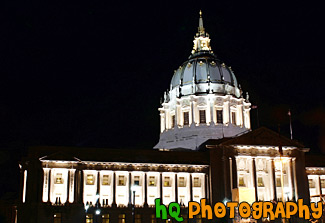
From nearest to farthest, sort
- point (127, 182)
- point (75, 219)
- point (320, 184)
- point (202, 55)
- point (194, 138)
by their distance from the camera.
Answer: point (75, 219) → point (127, 182) → point (320, 184) → point (194, 138) → point (202, 55)

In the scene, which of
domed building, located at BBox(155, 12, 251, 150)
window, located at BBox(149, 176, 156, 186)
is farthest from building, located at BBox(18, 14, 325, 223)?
domed building, located at BBox(155, 12, 251, 150)

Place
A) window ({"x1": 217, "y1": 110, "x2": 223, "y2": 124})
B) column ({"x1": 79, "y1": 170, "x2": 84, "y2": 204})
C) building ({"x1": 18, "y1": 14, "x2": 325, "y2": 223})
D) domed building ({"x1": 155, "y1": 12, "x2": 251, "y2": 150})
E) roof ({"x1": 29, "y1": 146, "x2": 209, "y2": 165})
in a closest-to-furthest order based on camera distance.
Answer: building ({"x1": 18, "y1": 14, "x2": 325, "y2": 223}) < column ({"x1": 79, "y1": 170, "x2": 84, "y2": 204}) < roof ({"x1": 29, "y1": 146, "x2": 209, "y2": 165}) < domed building ({"x1": 155, "y1": 12, "x2": 251, "y2": 150}) < window ({"x1": 217, "y1": 110, "x2": 223, "y2": 124})

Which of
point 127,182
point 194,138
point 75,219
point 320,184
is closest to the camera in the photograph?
point 75,219

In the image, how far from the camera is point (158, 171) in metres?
82.8

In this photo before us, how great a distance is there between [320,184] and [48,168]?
4830 centimetres

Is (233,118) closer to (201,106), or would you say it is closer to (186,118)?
(201,106)

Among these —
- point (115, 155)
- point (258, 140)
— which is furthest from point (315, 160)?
point (115, 155)

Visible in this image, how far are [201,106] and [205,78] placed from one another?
22.3 feet

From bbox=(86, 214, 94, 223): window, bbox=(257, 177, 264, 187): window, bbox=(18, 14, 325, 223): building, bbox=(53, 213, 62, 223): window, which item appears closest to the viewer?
bbox=(53, 213, 62, 223): window

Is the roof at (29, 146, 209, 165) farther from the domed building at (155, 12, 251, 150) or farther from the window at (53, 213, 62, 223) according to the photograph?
the domed building at (155, 12, 251, 150)

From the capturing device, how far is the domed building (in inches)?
3915

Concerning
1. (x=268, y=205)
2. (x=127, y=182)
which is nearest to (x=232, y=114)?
(x=127, y=182)

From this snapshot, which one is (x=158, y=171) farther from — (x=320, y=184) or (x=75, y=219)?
(x=320, y=184)

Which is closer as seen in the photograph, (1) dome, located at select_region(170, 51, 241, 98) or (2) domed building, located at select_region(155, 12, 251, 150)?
(2) domed building, located at select_region(155, 12, 251, 150)
